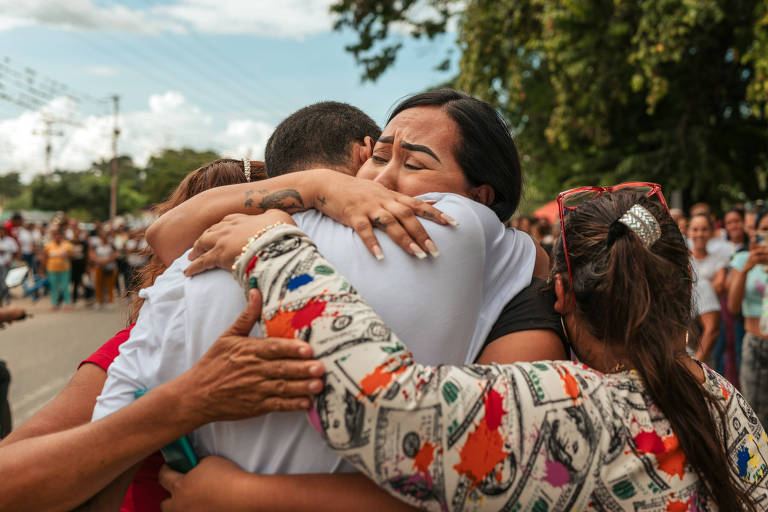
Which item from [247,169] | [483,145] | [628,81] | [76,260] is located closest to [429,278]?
[483,145]

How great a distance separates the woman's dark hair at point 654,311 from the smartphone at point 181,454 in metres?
0.96

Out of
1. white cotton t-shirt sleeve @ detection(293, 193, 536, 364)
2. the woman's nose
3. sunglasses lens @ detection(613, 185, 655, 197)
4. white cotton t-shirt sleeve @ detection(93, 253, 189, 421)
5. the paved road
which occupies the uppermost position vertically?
sunglasses lens @ detection(613, 185, 655, 197)

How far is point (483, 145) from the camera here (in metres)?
1.72

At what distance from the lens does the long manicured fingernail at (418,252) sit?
131 centimetres

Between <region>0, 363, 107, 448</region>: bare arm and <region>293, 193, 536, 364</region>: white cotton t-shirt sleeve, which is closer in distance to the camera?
<region>293, 193, 536, 364</region>: white cotton t-shirt sleeve

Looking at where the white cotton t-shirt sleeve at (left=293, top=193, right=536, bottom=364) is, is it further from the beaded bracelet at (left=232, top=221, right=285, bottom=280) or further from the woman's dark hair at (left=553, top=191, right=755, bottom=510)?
the woman's dark hair at (left=553, top=191, right=755, bottom=510)

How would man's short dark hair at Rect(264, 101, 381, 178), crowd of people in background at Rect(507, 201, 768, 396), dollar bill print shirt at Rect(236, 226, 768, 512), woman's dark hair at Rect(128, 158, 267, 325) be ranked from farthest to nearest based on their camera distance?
crowd of people in background at Rect(507, 201, 768, 396) → woman's dark hair at Rect(128, 158, 267, 325) → man's short dark hair at Rect(264, 101, 381, 178) → dollar bill print shirt at Rect(236, 226, 768, 512)

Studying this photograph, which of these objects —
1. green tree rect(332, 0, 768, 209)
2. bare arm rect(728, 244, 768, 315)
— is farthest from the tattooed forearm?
green tree rect(332, 0, 768, 209)

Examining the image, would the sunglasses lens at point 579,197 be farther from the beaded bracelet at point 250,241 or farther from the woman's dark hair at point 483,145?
the beaded bracelet at point 250,241

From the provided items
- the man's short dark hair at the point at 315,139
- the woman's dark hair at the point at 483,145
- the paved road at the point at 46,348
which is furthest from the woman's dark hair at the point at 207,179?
the paved road at the point at 46,348

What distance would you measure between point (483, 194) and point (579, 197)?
27 centimetres

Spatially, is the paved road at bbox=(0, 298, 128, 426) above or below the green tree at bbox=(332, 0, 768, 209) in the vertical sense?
below

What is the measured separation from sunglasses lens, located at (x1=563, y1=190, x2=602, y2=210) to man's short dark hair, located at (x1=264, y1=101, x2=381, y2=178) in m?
0.60

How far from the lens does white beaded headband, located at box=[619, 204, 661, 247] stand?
1.49 m
